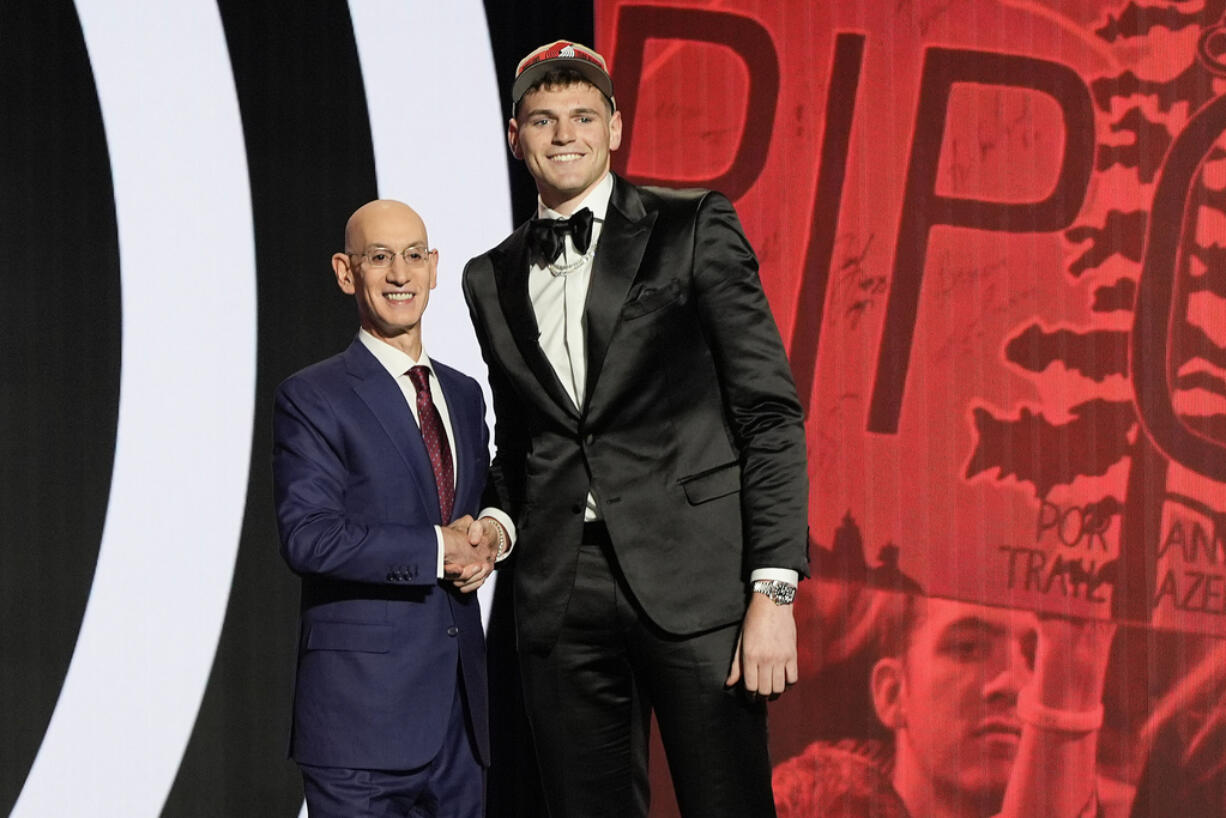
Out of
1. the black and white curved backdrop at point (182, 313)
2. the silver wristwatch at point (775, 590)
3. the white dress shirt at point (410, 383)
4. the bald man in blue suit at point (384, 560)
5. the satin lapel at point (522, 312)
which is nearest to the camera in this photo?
the silver wristwatch at point (775, 590)

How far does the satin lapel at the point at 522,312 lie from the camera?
81.0 inches

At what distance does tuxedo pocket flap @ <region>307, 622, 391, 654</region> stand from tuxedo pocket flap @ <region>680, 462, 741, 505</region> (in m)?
0.59

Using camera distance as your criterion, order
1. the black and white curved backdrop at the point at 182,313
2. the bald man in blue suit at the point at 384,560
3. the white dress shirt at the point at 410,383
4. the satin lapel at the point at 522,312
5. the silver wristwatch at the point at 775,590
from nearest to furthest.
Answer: the silver wristwatch at the point at 775,590 < the satin lapel at the point at 522,312 < the bald man in blue suit at the point at 384,560 < the white dress shirt at the point at 410,383 < the black and white curved backdrop at the point at 182,313

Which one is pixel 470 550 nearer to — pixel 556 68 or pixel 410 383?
pixel 410 383

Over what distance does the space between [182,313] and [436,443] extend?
1.34 meters

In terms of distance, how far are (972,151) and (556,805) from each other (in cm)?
216

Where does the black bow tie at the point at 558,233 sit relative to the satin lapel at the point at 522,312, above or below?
above

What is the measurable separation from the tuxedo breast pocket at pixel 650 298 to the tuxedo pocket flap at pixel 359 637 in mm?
699

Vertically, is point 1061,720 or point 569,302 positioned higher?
point 569,302

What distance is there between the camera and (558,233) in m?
2.12

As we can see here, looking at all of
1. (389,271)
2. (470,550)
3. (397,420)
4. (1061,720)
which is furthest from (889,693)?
(389,271)

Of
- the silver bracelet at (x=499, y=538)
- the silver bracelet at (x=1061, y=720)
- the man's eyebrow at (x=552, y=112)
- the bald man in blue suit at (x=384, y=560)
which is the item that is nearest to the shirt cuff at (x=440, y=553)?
the bald man in blue suit at (x=384, y=560)

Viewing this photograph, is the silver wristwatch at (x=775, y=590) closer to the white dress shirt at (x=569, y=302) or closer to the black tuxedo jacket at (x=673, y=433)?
the black tuxedo jacket at (x=673, y=433)

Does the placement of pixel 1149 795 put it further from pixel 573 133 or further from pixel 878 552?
pixel 573 133
